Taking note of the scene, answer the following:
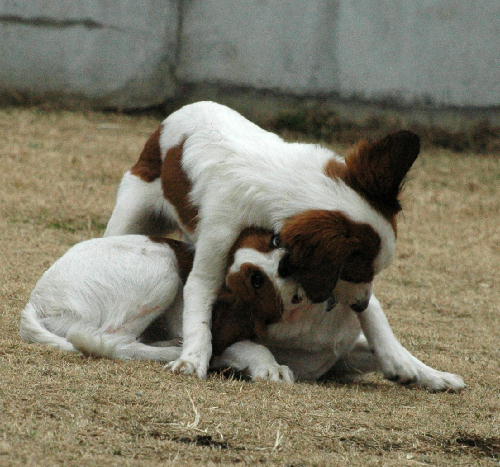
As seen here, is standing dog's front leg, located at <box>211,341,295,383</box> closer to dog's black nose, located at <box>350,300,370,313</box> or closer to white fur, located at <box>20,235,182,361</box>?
white fur, located at <box>20,235,182,361</box>

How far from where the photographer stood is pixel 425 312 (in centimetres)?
630

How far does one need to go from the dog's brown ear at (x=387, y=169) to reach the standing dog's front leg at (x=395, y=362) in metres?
0.63

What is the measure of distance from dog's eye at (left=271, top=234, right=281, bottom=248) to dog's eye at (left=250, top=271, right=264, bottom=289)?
0.13m

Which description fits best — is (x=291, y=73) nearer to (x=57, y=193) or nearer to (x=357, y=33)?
(x=357, y=33)

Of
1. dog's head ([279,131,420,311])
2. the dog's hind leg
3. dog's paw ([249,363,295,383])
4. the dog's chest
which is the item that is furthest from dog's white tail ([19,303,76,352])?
the dog's hind leg

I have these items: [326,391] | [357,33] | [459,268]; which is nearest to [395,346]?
[326,391]

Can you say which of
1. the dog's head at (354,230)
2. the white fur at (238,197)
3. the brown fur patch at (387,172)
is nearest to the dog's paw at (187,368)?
the white fur at (238,197)

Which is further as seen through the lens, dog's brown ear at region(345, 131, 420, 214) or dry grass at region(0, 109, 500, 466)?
dog's brown ear at region(345, 131, 420, 214)

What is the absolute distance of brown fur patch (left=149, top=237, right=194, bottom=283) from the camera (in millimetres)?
4852

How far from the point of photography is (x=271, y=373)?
14.0 ft

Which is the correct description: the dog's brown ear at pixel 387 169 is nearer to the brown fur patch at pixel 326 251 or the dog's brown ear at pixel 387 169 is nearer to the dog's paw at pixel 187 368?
the brown fur patch at pixel 326 251

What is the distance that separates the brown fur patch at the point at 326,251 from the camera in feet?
12.9

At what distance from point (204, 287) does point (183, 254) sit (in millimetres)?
432

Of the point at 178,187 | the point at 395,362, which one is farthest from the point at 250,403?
the point at 178,187
